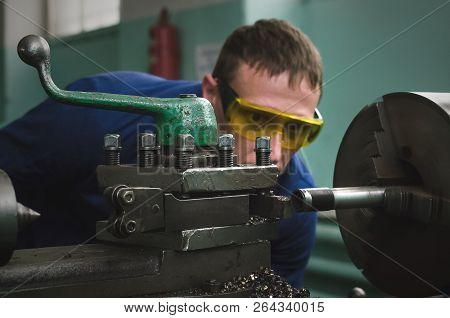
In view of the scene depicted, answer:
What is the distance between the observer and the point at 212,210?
0.79 meters

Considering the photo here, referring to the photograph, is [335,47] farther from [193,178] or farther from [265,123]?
[193,178]

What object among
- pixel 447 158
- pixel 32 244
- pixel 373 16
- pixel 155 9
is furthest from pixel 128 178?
pixel 155 9

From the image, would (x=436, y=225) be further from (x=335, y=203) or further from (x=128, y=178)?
(x=128, y=178)

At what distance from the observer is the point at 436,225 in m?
0.86

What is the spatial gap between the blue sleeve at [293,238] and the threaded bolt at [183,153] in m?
0.90

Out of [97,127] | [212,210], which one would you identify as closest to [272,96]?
[97,127]

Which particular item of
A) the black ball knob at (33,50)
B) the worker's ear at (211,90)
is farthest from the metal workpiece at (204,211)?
the worker's ear at (211,90)

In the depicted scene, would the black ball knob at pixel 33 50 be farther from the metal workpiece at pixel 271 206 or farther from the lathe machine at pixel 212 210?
the metal workpiece at pixel 271 206

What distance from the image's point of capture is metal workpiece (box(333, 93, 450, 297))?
33.5 inches

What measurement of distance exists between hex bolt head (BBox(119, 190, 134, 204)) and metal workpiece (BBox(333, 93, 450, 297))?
0.37 meters

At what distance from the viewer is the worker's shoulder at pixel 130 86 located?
1.60 m

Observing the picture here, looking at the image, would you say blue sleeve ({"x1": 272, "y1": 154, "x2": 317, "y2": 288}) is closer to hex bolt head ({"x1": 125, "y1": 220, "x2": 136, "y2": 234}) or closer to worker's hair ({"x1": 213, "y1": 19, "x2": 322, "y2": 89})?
worker's hair ({"x1": 213, "y1": 19, "x2": 322, "y2": 89})

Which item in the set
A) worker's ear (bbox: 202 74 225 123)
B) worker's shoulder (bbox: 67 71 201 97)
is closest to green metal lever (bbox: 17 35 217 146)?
worker's ear (bbox: 202 74 225 123)
